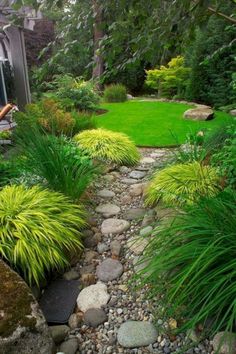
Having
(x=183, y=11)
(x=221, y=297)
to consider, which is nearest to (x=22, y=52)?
(x=183, y=11)

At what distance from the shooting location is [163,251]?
194 cm

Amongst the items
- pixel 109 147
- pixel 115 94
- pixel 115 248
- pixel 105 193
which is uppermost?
pixel 115 94

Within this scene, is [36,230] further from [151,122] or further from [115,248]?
[151,122]

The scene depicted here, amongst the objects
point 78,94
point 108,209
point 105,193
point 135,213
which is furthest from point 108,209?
point 78,94

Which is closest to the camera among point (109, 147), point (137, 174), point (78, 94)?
point (137, 174)

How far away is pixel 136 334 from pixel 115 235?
1.14 m

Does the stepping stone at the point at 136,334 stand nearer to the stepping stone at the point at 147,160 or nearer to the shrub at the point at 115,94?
the stepping stone at the point at 147,160

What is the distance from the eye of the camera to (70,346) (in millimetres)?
1881

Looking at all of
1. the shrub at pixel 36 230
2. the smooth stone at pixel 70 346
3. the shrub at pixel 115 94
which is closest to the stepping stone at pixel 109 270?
the shrub at pixel 36 230

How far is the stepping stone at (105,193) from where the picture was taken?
3.71 metres

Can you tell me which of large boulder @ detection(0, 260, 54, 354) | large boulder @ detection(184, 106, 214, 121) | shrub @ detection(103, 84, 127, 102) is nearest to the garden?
large boulder @ detection(0, 260, 54, 354)

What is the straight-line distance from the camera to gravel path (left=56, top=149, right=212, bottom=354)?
188 cm

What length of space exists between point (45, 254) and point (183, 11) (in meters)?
1.69

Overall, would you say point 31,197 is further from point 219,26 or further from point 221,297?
point 219,26
